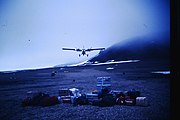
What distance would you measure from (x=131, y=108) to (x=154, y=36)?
1672 mm

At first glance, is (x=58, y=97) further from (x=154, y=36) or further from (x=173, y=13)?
(x=173, y=13)

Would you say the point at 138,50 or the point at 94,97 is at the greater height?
the point at 138,50

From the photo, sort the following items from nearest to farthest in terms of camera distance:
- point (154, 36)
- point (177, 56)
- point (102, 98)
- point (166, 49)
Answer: point (177, 56) → point (166, 49) → point (154, 36) → point (102, 98)

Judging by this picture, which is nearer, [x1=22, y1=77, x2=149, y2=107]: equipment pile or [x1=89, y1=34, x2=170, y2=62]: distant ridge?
[x1=89, y1=34, x2=170, y2=62]: distant ridge

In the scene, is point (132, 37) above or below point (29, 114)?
above

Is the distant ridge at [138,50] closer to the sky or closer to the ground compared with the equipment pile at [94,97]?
closer to the sky

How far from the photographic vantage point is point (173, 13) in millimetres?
3484

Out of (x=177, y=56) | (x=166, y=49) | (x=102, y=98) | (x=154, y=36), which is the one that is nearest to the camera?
(x=177, y=56)

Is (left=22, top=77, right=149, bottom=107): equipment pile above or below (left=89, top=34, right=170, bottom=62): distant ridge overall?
below

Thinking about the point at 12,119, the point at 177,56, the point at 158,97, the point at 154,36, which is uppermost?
the point at 154,36

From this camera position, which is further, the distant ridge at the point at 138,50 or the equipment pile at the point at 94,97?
the equipment pile at the point at 94,97

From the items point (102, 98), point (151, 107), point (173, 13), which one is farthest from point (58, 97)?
point (173, 13)

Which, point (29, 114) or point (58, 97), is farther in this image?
point (58, 97)

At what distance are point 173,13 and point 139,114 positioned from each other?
2.05 m
